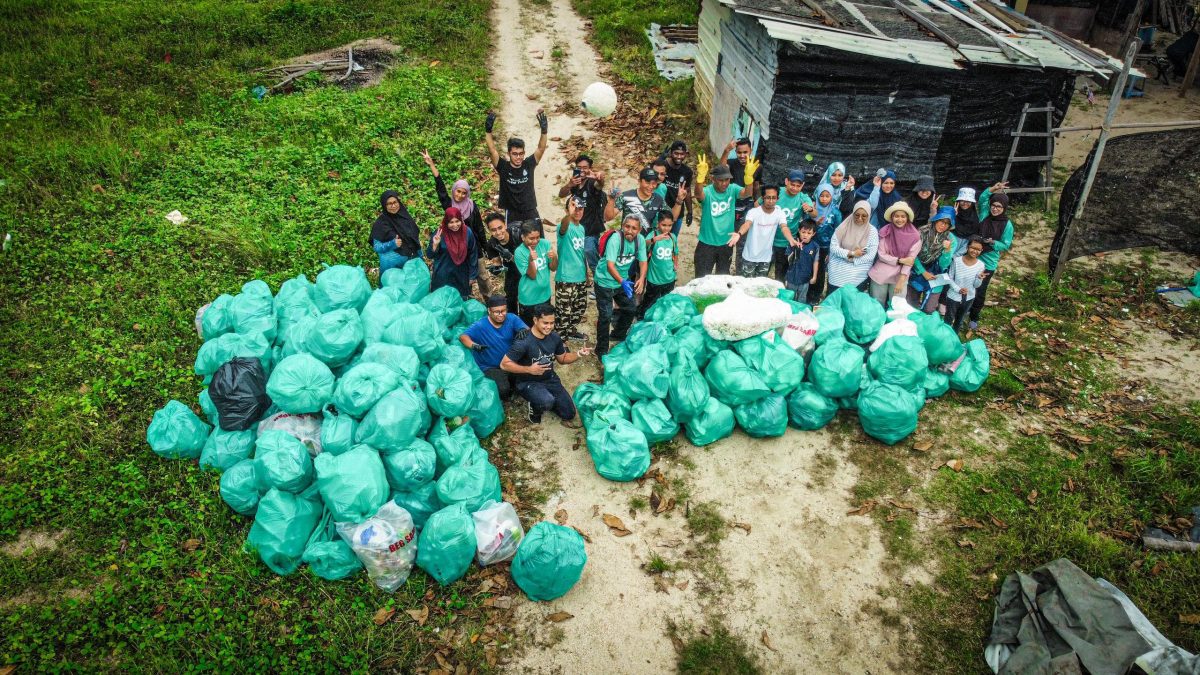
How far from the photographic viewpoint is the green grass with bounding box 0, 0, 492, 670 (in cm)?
455

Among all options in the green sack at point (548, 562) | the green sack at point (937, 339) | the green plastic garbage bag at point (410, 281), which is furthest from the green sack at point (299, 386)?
the green sack at point (937, 339)

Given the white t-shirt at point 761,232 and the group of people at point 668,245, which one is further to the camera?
the white t-shirt at point 761,232

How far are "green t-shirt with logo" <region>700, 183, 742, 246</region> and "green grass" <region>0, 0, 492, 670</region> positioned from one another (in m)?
3.88

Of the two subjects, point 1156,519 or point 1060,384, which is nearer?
point 1156,519

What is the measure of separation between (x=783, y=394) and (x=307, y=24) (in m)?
14.5

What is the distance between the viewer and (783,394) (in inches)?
236

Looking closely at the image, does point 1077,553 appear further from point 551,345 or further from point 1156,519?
point 551,345

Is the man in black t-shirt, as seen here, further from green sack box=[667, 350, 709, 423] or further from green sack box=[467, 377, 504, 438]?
green sack box=[667, 350, 709, 423]

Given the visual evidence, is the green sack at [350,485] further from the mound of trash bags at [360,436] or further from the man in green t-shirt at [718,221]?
the man in green t-shirt at [718,221]

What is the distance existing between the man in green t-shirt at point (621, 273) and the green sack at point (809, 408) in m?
1.75

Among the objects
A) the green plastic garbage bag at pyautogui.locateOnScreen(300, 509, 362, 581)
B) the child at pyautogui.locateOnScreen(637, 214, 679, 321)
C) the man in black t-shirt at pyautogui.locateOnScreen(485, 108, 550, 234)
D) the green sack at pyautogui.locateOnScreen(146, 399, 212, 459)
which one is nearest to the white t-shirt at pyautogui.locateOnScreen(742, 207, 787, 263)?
the child at pyautogui.locateOnScreen(637, 214, 679, 321)

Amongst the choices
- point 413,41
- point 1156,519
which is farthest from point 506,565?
point 413,41

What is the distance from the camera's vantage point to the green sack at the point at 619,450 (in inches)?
217

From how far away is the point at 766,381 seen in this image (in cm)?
588
